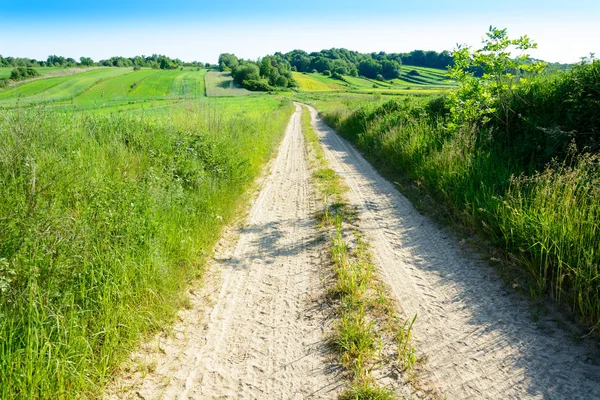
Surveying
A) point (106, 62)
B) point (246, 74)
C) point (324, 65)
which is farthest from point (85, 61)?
point (324, 65)

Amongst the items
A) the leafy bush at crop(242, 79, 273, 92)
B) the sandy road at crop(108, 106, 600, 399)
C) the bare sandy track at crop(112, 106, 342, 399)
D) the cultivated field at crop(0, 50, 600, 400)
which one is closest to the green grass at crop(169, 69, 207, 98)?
the cultivated field at crop(0, 50, 600, 400)

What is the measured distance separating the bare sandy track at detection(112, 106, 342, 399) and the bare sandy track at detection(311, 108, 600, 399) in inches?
40.2

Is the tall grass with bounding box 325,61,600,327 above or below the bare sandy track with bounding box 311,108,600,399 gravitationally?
above

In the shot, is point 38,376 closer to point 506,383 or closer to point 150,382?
point 150,382

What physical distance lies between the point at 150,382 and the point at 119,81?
81.6 metres

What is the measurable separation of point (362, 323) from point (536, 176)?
165 inches

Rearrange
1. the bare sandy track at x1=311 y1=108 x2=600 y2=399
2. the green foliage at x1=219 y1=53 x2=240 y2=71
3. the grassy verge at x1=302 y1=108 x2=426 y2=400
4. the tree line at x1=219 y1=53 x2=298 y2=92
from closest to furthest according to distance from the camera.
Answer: the bare sandy track at x1=311 y1=108 x2=600 y2=399, the grassy verge at x1=302 y1=108 x2=426 y2=400, the tree line at x1=219 y1=53 x2=298 y2=92, the green foliage at x1=219 y1=53 x2=240 y2=71

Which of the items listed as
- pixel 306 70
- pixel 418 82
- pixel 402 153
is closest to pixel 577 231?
pixel 402 153

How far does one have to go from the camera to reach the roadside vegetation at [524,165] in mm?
3938

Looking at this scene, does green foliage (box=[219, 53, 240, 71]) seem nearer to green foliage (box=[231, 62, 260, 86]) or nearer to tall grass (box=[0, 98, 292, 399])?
green foliage (box=[231, 62, 260, 86])

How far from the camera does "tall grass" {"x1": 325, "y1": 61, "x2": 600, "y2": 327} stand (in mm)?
3885

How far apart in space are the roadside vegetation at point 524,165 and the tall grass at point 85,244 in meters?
4.50

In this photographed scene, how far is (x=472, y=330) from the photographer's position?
345 cm

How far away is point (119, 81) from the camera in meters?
70.6
